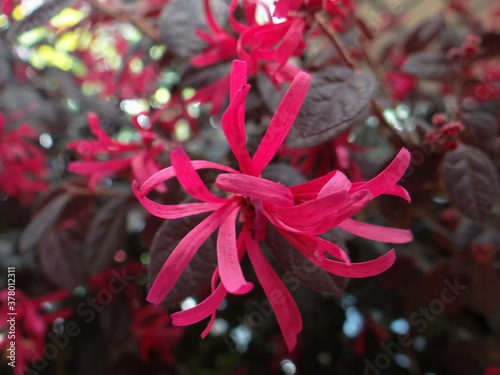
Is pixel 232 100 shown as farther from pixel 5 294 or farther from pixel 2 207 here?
pixel 2 207

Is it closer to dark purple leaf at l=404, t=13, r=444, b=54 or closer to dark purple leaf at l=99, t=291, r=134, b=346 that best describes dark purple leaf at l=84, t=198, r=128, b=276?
dark purple leaf at l=99, t=291, r=134, b=346

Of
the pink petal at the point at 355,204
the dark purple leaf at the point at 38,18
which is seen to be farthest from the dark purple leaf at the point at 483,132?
the dark purple leaf at the point at 38,18

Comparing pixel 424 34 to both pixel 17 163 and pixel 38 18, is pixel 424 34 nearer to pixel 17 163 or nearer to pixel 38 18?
pixel 38 18

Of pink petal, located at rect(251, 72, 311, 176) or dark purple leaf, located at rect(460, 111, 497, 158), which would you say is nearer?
pink petal, located at rect(251, 72, 311, 176)

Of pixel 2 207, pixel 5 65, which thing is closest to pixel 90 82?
pixel 5 65

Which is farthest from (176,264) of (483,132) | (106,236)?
(483,132)

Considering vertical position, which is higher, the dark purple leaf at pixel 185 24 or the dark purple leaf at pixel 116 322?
the dark purple leaf at pixel 185 24

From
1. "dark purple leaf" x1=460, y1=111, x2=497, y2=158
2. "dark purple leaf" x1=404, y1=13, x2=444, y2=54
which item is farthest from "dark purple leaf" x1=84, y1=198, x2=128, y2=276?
"dark purple leaf" x1=404, y1=13, x2=444, y2=54

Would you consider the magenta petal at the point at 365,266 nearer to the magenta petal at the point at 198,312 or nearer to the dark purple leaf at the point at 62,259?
the magenta petal at the point at 198,312
